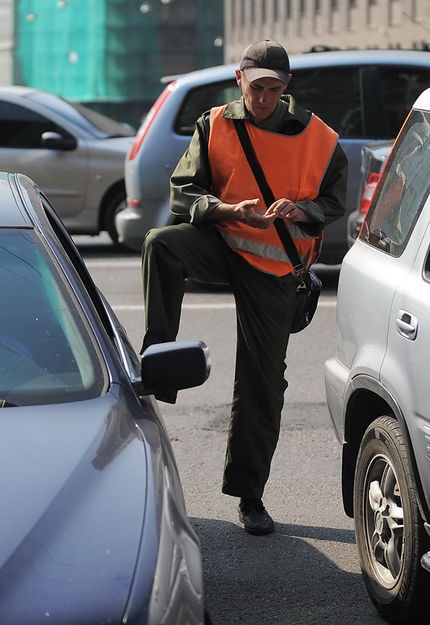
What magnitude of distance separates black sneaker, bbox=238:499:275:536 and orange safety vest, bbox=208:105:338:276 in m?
0.93

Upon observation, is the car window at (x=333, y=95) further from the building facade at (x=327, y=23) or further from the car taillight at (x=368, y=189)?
the building facade at (x=327, y=23)

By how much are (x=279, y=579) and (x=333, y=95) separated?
23.1ft

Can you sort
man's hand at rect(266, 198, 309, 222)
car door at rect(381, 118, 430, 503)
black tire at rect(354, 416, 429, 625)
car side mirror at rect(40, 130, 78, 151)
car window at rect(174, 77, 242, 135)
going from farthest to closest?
1. car side mirror at rect(40, 130, 78, 151)
2. car window at rect(174, 77, 242, 135)
3. man's hand at rect(266, 198, 309, 222)
4. black tire at rect(354, 416, 429, 625)
5. car door at rect(381, 118, 430, 503)

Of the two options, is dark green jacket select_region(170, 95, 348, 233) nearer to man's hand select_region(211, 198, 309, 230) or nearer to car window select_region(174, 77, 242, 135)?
man's hand select_region(211, 198, 309, 230)

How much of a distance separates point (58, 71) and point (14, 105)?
50814 millimetres

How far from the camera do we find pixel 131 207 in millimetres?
11633

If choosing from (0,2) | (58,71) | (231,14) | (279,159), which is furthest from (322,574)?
(231,14)

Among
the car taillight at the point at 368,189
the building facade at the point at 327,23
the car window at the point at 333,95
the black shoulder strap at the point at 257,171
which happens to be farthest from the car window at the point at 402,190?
the building facade at the point at 327,23

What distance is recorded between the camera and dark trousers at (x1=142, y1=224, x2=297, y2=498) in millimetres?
5008

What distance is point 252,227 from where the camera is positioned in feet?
16.4

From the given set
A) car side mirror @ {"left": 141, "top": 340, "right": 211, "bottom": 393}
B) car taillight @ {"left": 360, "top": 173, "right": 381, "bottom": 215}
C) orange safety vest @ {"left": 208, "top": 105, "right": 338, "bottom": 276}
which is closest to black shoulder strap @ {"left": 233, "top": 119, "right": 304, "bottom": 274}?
orange safety vest @ {"left": 208, "top": 105, "right": 338, "bottom": 276}

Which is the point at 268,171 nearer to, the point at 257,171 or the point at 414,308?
the point at 257,171

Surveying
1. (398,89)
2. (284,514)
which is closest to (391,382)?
(284,514)

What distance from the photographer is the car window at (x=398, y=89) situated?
36.8ft
